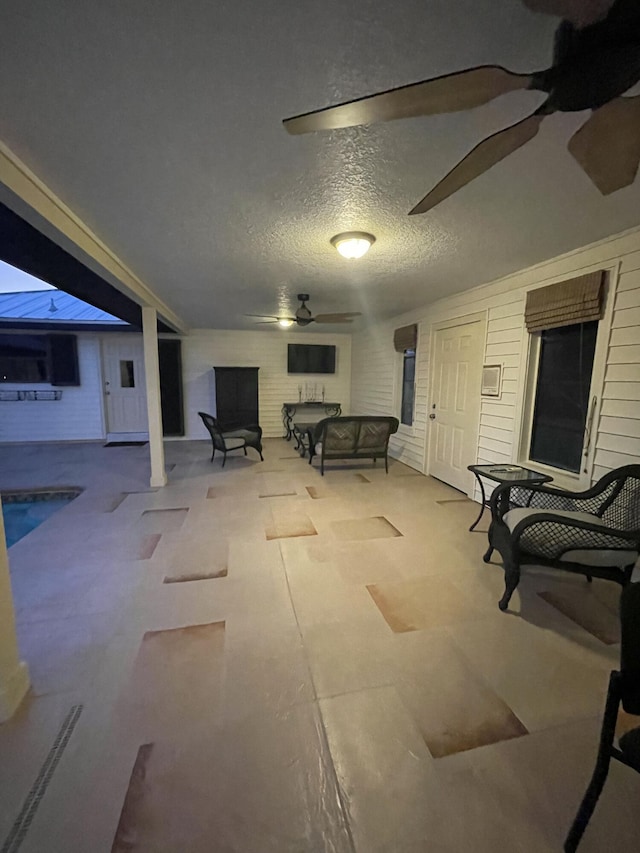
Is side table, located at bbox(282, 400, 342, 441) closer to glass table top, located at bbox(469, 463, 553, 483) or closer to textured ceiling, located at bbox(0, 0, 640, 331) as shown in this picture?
glass table top, located at bbox(469, 463, 553, 483)

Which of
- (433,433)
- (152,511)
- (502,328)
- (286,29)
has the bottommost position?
(152,511)

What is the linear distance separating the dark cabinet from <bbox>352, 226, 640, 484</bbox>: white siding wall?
272 cm

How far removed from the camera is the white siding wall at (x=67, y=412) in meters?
6.35

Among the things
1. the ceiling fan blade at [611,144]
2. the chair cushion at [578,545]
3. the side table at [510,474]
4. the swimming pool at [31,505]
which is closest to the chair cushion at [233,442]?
the swimming pool at [31,505]

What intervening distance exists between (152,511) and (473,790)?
3250 mm

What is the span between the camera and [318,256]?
110 inches

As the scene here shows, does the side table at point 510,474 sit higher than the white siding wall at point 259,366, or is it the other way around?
the white siding wall at point 259,366

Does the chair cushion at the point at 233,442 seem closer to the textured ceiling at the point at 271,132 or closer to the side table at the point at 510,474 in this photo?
the textured ceiling at the point at 271,132

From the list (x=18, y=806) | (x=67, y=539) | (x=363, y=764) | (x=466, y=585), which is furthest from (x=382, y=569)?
(x=67, y=539)

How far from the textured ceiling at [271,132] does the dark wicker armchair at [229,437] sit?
109 inches

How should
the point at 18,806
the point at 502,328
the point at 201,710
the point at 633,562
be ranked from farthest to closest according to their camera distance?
the point at 502,328 < the point at 633,562 < the point at 201,710 < the point at 18,806

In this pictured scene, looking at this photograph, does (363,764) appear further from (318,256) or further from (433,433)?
(433,433)

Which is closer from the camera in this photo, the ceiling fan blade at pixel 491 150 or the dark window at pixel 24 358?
the ceiling fan blade at pixel 491 150

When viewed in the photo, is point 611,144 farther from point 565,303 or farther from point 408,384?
point 408,384
